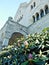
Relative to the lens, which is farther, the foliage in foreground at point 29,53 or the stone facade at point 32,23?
the stone facade at point 32,23

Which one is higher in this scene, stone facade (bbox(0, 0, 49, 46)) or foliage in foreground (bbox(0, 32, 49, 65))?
stone facade (bbox(0, 0, 49, 46))

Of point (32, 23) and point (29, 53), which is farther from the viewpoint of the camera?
point (32, 23)

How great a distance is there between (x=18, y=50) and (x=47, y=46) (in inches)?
40.5

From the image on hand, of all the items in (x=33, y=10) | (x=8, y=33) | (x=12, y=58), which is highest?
(x=33, y=10)

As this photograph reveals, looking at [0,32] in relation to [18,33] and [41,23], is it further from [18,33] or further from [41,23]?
[41,23]

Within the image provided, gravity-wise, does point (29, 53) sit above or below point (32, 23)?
below

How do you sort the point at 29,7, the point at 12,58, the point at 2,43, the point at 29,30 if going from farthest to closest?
the point at 29,7
the point at 29,30
the point at 2,43
the point at 12,58

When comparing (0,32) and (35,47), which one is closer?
(35,47)

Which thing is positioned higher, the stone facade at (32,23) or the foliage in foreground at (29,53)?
the stone facade at (32,23)

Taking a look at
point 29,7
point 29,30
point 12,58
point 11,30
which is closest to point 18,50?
point 12,58

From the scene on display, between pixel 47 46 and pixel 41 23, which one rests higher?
pixel 41 23

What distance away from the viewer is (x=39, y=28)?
17812mm

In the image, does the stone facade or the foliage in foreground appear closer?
the foliage in foreground

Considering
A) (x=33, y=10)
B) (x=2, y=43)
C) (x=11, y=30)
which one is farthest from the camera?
(x=33, y=10)
